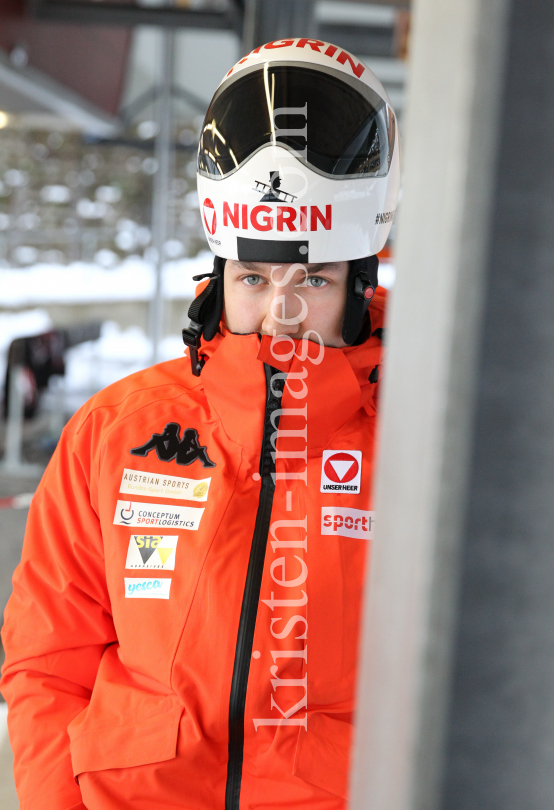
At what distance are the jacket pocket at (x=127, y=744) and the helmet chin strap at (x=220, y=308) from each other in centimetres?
53

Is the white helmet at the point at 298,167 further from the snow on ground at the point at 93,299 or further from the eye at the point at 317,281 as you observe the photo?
the snow on ground at the point at 93,299

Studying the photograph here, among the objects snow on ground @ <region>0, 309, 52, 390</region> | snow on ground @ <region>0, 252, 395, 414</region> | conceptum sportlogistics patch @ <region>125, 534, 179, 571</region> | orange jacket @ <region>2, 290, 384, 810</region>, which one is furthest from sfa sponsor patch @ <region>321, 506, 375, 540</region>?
snow on ground @ <region>0, 309, 52, 390</region>

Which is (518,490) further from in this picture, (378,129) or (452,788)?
(378,129)

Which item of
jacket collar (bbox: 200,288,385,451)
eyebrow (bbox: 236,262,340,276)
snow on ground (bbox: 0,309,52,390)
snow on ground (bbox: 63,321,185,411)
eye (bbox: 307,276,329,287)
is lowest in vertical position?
jacket collar (bbox: 200,288,385,451)

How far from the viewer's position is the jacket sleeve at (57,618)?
112 centimetres

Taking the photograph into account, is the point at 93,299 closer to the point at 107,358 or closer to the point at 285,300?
the point at 107,358

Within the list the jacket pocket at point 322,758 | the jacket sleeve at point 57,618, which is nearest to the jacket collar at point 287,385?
the jacket sleeve at point 57,618

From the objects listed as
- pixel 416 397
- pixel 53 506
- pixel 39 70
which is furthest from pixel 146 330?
pixel 416 397

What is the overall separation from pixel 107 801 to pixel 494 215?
1.06 metres

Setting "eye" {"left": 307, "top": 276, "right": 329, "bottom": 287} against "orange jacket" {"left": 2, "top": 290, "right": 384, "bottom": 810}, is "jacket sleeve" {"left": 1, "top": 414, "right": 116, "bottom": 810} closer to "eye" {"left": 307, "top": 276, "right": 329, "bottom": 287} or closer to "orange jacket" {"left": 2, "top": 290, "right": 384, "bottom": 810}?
"orange jacket" {"left": 2, "top": 290, "right": 384, "bottom": 810}

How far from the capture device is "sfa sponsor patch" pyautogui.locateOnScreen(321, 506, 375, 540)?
1.09 metres

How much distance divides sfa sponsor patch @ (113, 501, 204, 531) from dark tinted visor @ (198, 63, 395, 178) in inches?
21.8

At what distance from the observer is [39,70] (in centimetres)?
464

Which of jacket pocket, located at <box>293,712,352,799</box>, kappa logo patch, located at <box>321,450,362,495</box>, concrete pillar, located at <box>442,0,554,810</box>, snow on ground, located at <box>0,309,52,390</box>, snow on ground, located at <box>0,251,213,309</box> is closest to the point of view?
concrete pillar, located at <box>442,0,554,810</box>
